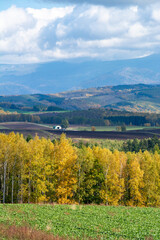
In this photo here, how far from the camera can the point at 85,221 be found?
39.2 meters

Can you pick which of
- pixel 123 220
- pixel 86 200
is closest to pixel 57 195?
pixel 86 200

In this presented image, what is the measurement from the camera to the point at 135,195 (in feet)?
234

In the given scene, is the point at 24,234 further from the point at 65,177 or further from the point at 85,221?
the point at 65,177

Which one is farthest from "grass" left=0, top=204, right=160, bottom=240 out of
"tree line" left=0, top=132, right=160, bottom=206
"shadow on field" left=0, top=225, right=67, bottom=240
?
"tree line" left=0, top=132, right=160, bottom=206

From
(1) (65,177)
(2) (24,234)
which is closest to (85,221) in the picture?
(2) (24,234)

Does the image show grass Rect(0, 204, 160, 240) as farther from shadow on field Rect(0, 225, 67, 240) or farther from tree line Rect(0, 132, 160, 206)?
tree line Rect(0, 132, 160, 206)

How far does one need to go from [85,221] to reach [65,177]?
91.3ft

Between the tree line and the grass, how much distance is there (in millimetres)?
16770

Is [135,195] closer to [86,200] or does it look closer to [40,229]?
[86,200]

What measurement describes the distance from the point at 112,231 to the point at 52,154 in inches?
1425

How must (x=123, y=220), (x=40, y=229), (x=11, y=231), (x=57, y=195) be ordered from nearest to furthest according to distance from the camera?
(x=11, y=231) < (x=40, y=229) < (x=123, y=220) < (x=57, y=195)

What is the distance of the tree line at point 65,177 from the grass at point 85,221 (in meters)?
16.8

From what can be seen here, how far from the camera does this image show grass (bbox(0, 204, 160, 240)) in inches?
1334

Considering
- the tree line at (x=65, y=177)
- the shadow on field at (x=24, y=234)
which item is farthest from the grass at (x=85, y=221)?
the tree line at (x=65, y=177)
